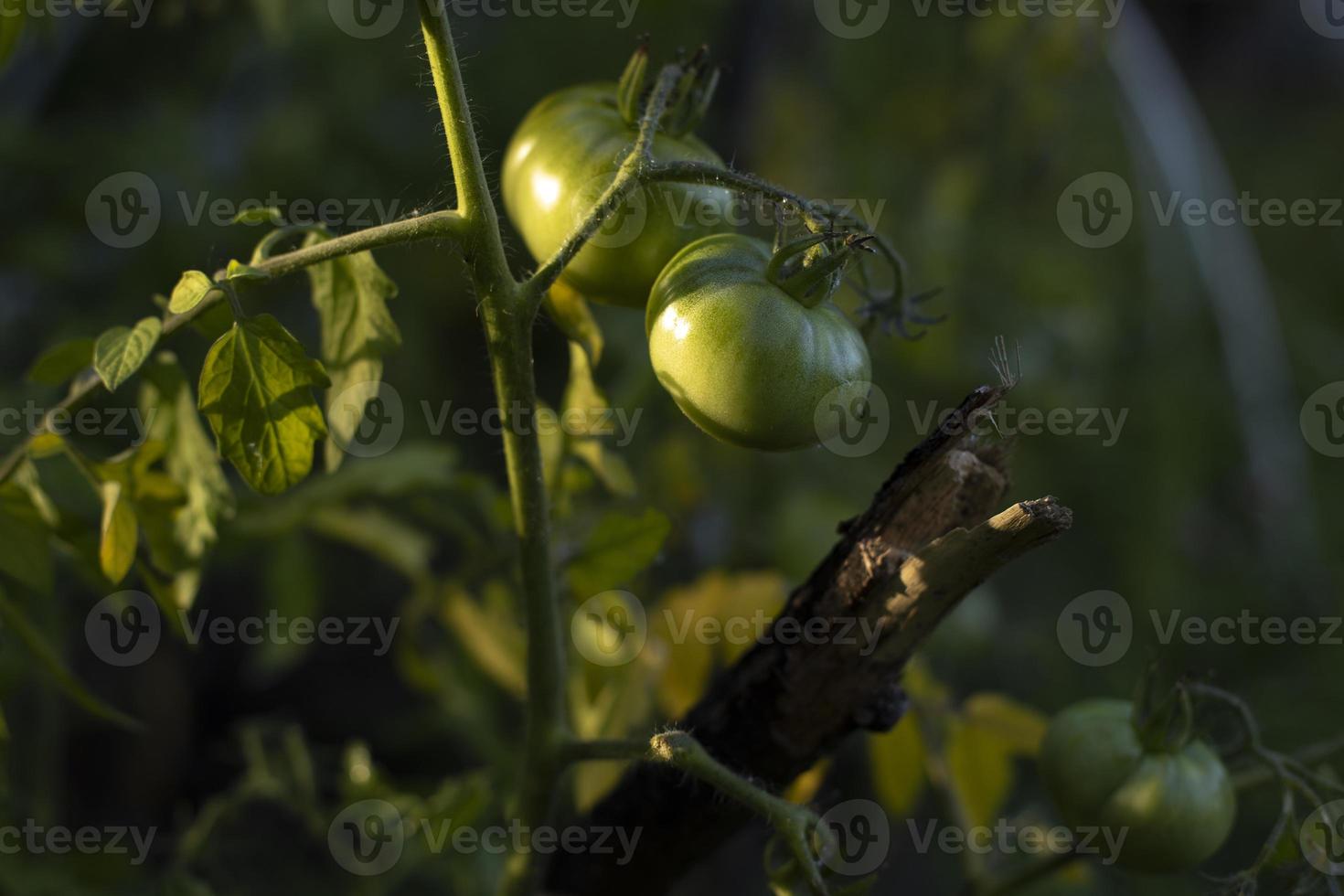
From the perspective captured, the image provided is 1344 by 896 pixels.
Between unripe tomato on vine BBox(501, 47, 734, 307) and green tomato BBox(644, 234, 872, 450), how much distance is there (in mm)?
68

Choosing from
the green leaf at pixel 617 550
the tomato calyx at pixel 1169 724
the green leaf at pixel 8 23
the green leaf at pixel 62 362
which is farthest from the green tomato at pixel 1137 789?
the green leaf at pixel 8 23

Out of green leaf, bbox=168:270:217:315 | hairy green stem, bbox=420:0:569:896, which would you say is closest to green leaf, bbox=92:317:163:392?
green leaf, bbox=168:270:217:315

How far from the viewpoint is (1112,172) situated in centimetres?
341

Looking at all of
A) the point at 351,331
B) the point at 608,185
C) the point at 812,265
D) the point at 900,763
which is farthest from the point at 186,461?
the point at 900,763

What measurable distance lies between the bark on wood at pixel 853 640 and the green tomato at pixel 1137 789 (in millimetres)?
183

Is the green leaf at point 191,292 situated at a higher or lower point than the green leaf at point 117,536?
higher

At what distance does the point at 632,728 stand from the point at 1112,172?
267cm

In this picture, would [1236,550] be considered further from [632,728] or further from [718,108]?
[632,728]

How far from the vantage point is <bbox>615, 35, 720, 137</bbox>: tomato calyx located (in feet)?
3.06

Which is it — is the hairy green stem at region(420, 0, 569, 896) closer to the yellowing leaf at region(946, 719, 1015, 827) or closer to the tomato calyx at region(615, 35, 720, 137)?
the tomato calyx at region(615, 35, 720, 137)

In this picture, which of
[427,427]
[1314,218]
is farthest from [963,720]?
[1314,218]

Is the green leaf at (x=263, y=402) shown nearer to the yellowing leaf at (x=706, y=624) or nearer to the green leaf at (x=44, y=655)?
the green leaf at (x=44, y=655)

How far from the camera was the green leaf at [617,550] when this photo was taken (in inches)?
42.2

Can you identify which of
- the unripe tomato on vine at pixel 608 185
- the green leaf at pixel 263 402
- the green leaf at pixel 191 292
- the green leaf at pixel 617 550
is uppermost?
the unripe tomato on vine at pixel 608 185
